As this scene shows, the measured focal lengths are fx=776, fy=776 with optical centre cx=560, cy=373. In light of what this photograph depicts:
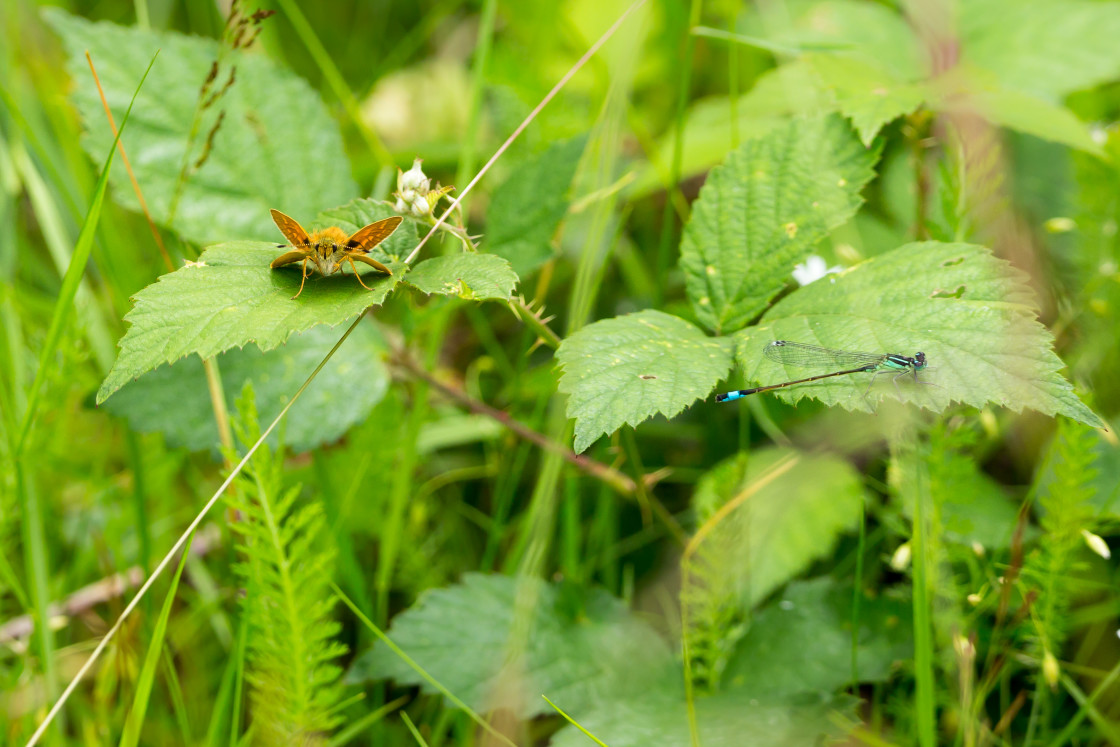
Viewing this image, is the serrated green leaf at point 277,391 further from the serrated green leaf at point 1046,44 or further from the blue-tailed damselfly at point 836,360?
the serrated green leaf at point 1046,44

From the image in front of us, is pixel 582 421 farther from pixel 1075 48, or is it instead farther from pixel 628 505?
pixel 1075 48

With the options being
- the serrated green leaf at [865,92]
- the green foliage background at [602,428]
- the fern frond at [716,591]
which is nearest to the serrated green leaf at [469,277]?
the green foliage background at [602,428]

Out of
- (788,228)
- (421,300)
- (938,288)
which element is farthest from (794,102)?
(421,300)

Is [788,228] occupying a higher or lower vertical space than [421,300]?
higher

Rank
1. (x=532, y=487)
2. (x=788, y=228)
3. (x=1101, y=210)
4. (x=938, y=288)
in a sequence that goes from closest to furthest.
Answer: (x=938, y=288) < (x=788, y=228) < (x=1101, y=210) < (x=532, y=487)

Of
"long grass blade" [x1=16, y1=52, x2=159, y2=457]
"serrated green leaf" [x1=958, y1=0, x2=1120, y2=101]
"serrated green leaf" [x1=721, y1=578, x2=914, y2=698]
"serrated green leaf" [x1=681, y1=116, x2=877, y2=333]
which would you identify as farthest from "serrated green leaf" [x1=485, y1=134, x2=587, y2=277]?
"serrated green leaf" [x1=958, y1=0, x2=1120, y2=101]

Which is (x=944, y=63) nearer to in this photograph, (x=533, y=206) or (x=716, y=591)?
(x=533, y=206)
